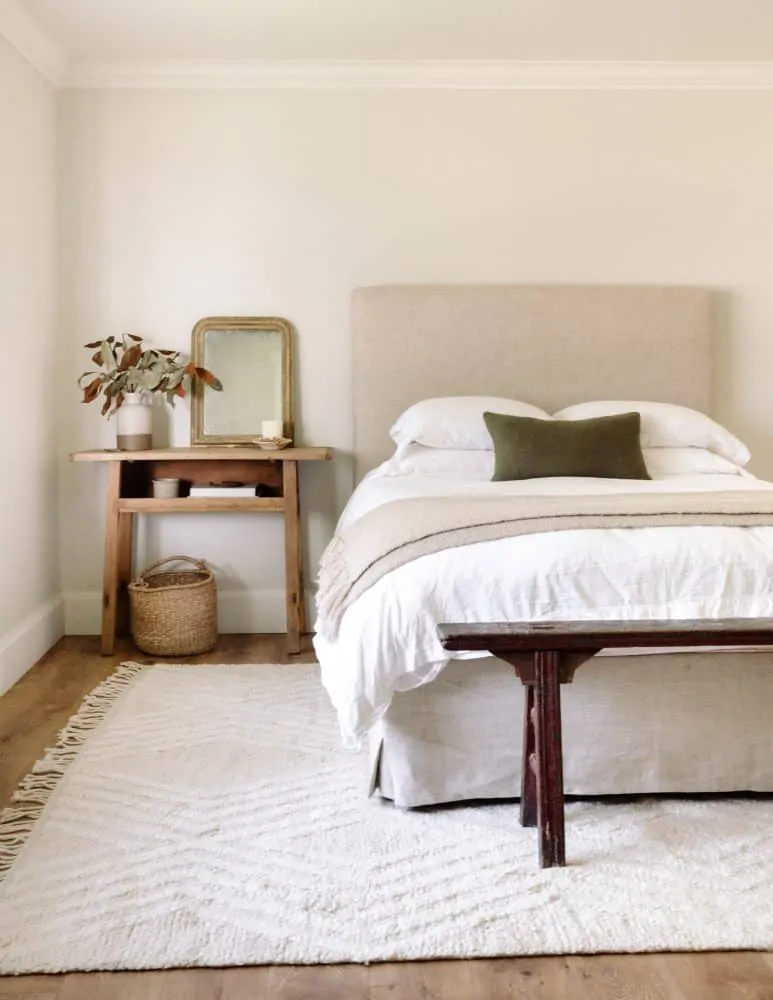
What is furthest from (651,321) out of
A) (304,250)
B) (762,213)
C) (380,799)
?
(380,799)

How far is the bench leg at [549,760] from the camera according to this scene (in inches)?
72.6

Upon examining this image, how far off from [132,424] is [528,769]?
2.31 metres

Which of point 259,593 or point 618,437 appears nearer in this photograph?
point 618,437

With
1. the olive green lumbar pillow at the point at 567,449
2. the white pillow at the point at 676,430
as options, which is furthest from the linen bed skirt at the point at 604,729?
the white pillow at the point at 676,430

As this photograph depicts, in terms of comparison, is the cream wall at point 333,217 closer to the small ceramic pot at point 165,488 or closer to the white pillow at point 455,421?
the small ceramic pot at point 165,488

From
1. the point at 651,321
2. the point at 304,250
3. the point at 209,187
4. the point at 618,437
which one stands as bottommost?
the point at 618,437

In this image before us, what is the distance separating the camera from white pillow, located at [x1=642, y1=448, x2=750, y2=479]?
3.37m

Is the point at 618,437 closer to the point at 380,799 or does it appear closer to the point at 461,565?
the point at 461,565

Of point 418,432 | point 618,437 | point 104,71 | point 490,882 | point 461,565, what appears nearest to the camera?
point 490,882

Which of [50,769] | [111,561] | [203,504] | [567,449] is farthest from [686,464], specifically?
[50,769]

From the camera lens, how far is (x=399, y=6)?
3.23 meters

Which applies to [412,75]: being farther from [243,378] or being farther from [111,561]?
[111,561]

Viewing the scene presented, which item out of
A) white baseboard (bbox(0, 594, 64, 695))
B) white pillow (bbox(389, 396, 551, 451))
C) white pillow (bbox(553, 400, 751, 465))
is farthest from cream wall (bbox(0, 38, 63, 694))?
white pillow (bbox(553, 400, 751, 465))

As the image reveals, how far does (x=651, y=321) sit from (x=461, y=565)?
2.24 metres
